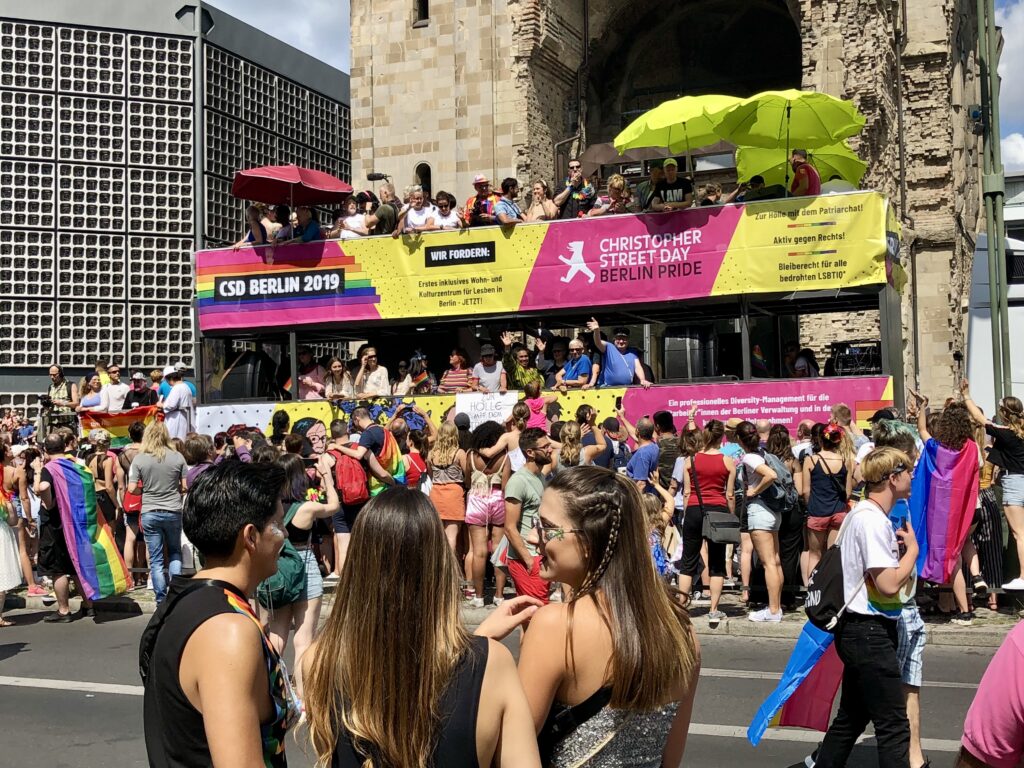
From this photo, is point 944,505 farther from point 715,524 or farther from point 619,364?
point 619,364

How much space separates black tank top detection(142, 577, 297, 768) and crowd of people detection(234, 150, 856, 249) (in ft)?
43.6

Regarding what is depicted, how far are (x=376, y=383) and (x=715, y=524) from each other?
7.26 m

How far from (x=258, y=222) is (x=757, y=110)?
7.55m

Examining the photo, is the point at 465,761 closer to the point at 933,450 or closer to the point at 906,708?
the point at 906,708

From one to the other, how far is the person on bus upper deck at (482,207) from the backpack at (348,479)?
5.92m

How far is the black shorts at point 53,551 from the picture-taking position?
12672 mm

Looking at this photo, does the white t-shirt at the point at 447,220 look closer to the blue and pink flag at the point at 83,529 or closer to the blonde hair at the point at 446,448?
the blonde hair at the point at 446,448

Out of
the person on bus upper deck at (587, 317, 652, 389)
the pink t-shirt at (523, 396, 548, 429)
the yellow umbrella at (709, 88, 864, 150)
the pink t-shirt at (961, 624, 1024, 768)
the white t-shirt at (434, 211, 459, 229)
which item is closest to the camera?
the pink t-shirt at (961, 624, 1024, 768)

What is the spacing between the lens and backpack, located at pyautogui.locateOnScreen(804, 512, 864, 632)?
5910 millimetres

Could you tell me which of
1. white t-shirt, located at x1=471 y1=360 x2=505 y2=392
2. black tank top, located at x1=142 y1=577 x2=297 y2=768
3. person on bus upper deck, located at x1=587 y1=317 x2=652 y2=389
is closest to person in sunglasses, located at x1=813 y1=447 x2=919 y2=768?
black tank top, located at x1=142 y1=577 x2=297 y2=768

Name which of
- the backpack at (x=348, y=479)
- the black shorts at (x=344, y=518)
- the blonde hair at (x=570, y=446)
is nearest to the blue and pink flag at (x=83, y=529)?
the black shorts at (x=344, y=518)

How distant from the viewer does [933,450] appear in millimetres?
10992

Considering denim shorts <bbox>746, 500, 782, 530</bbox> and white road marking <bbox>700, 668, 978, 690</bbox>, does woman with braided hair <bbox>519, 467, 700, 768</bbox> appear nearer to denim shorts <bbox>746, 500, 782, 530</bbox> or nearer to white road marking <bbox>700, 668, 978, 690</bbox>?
white road marking <bbox>700, 668, 978, 690</bbox>

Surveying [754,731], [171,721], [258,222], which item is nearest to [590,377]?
[258,222]
